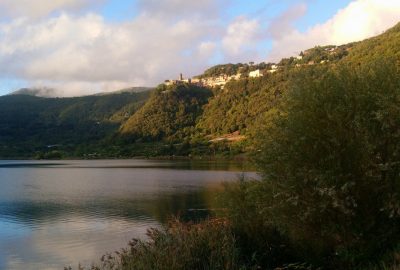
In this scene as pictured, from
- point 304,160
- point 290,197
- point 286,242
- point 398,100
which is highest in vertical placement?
point 398,100

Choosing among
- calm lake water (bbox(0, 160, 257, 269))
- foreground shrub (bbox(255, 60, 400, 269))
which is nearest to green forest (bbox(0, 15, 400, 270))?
foreground shrub (bbox(255, 60, 400, 269))

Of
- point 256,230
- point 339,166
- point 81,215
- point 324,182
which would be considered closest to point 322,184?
point 324,182

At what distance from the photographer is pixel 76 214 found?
4331 cm

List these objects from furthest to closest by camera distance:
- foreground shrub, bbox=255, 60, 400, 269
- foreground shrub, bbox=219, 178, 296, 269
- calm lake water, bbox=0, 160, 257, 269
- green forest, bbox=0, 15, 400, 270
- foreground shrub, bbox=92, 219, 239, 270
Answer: calm lake water, bbox=0, 160, 257, 269 < foreground shrub, bbox=219, 178, 296, 269 < foreground shrub, bbox=255, 60, 400, 269 < green forest, bbox=0, 15, 400, 270 < foreground shrub, bbox=92, 219, 239, 270

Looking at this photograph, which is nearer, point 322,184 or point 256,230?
point 322,184

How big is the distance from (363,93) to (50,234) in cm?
2604

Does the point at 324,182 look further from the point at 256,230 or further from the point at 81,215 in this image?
the point at 81,215

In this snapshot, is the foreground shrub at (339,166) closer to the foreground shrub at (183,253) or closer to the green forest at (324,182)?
the green forest at (324,182)

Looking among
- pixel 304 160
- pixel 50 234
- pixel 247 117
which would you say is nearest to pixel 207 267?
pixel 304 160

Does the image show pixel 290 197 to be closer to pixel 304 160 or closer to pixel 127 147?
pixel 304 160

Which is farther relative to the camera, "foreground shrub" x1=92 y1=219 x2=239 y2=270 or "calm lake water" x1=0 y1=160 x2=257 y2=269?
"calm lake water" x1=0 y1=160 x2=257 y2=269

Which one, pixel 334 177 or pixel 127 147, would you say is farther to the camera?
pixel 127 147

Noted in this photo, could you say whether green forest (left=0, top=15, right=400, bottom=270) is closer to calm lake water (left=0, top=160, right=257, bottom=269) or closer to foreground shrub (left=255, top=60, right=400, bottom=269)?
foreground shrub (left=255, top=60, right=400, bottom=269)

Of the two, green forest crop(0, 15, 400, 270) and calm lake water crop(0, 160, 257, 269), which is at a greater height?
green forest crop(0, 15, 400, 270)
